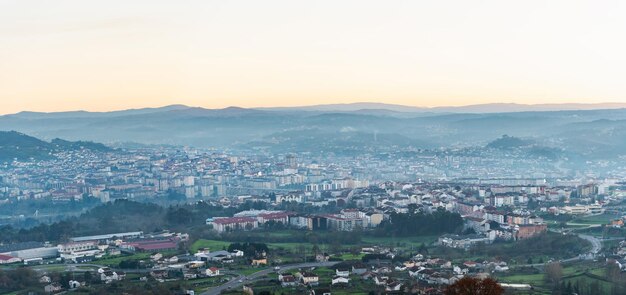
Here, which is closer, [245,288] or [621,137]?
[245,288]

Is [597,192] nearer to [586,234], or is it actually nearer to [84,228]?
[586,234]

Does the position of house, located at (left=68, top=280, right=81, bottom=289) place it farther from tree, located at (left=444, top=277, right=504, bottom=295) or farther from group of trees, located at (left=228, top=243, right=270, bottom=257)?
tree, located at (left=444, top=277, right=504, bottom=295)

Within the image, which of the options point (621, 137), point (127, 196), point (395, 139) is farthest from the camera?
point (395, 139)

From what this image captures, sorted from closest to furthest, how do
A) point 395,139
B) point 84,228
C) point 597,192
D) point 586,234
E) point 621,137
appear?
point 586,234
point 84,228
point 597,192
point 621,137
point 395,139

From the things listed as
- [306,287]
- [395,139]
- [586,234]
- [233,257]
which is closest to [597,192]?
[586,234]

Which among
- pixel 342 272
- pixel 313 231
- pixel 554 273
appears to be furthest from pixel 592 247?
pixel 313 231

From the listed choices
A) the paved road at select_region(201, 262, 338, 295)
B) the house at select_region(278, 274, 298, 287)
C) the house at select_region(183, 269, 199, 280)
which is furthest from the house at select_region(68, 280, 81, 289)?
the house at select_region(278, 274, 298, 287)

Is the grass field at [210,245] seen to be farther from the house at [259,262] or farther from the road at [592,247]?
the road at [592,247]
